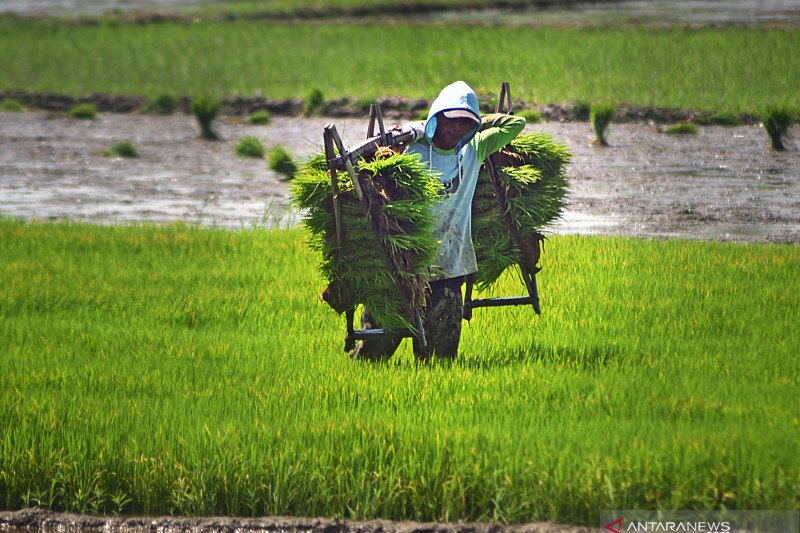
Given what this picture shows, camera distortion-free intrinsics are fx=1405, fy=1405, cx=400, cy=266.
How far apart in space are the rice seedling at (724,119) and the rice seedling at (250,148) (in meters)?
5.35

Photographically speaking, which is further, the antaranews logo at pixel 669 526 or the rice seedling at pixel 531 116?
the rice seedling at pixel 531 116

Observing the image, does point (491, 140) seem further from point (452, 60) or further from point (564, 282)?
point (452, 60)

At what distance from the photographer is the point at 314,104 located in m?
19.5

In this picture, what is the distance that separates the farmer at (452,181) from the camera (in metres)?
6.32

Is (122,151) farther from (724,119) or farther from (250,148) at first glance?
(724,119)

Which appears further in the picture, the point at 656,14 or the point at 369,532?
the point at 656,14

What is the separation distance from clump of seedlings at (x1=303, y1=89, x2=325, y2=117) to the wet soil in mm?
14266

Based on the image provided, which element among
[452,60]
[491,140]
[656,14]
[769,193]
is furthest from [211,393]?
[656,14]

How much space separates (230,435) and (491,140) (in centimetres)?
192

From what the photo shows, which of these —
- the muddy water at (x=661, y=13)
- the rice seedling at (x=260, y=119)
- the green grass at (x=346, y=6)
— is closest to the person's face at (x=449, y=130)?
the rice seedling at (x=260, y=119)

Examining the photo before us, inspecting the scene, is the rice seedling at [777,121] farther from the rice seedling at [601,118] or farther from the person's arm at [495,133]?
the person's arm at [495,133]

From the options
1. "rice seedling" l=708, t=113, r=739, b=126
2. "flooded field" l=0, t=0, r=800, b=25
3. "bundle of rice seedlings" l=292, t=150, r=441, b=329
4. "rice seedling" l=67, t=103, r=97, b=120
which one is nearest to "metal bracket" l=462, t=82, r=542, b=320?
"bundle of rice seedlings" l=292, t=150, r=441, b=329

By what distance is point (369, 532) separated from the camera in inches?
205

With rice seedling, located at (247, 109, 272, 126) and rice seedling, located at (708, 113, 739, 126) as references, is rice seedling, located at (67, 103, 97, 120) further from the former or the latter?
rice seedling, located at (708, 113, 739, 126)
